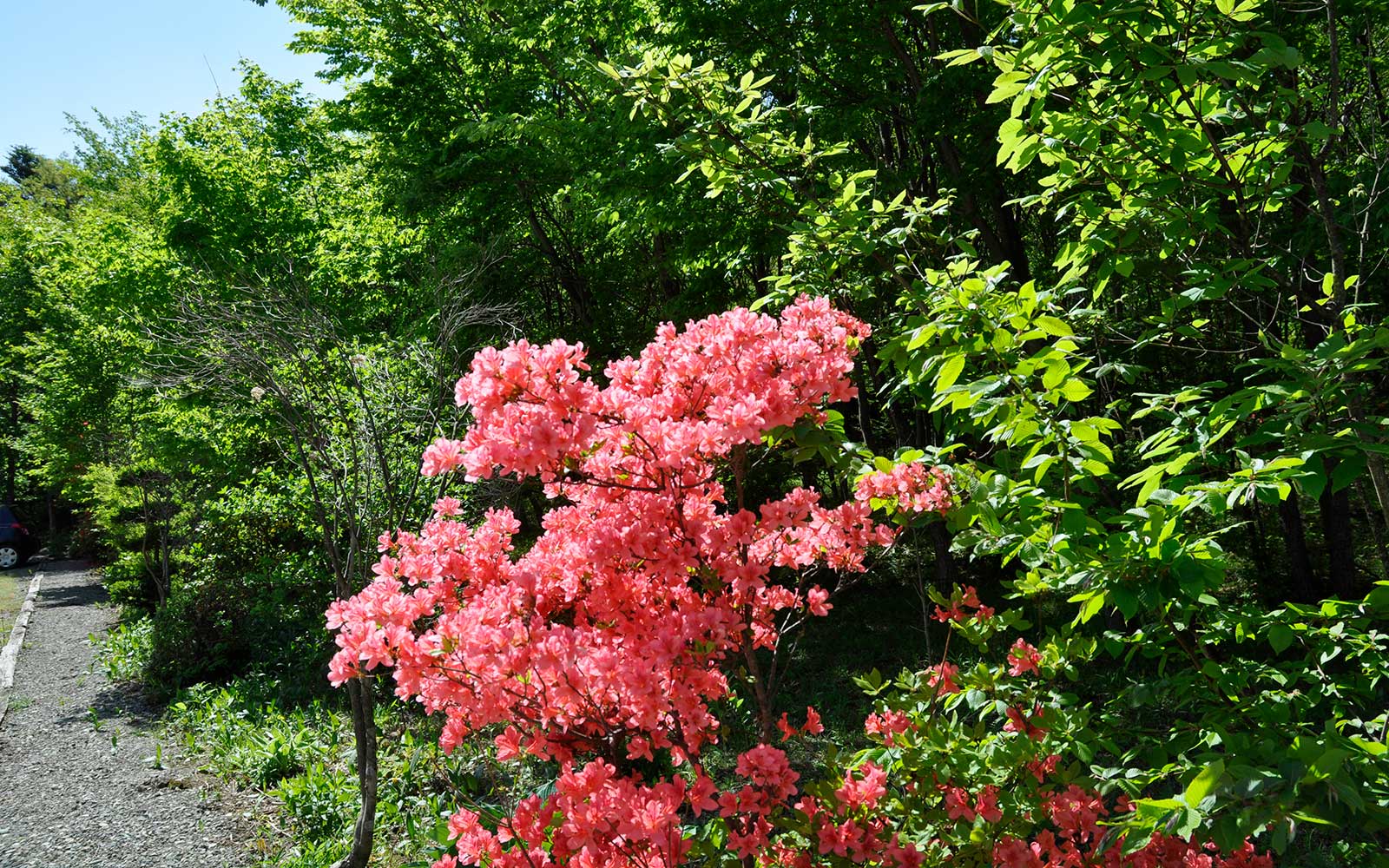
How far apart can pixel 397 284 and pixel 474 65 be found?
299 cm

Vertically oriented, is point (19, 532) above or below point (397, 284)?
below

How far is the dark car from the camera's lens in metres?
20.0

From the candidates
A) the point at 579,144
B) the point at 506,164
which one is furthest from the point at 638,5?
the point at 506,164

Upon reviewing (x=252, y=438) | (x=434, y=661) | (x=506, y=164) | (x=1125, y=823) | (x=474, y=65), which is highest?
(x=474, y=65)

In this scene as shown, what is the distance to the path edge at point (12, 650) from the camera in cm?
930

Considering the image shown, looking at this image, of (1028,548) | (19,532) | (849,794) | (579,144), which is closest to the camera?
(1028,548)

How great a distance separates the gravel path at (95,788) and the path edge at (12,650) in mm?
94

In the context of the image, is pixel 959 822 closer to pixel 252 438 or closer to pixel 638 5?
pixel 638 5

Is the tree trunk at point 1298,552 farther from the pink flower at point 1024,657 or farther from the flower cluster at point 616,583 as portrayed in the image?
the flower cluster at point 616,583

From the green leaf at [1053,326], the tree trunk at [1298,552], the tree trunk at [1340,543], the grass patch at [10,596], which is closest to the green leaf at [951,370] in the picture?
the green leaf at [1053,326]

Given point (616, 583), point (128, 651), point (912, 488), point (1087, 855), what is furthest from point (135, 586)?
point (1087, 855)

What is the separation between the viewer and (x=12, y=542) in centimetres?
2016

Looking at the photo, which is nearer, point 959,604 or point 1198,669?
point 1198,669

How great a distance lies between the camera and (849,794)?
235 centimetres
